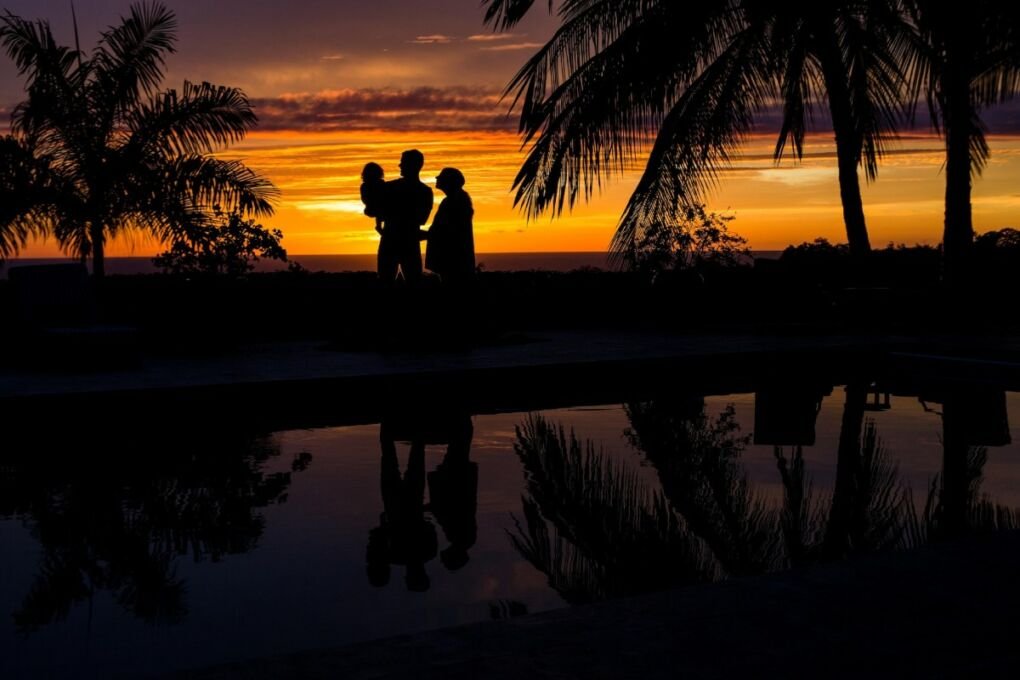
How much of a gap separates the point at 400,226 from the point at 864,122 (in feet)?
25.8

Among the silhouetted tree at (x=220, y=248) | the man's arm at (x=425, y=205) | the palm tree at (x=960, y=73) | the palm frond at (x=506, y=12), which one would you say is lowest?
the silhouetted tree at (x=220, y=248)

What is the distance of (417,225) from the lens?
634 inches

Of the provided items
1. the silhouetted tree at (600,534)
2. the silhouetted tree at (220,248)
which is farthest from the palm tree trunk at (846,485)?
the silhouetted tree at (220,248)

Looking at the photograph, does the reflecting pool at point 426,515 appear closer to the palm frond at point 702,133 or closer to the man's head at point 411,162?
the palm frond at point 702,133

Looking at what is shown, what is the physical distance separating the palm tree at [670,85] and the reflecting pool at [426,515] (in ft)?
15.9

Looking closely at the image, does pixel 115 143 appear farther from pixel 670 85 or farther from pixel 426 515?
pixel 426 515

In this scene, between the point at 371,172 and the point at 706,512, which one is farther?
the point at 371,172

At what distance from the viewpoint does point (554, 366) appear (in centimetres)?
1252

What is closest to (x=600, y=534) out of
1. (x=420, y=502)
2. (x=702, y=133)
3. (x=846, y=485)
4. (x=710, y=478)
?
(x=420, y=502)

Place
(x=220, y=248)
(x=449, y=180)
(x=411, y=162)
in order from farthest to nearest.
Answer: (x=220, y=248) < (x=449, y=180) < (x=411, y=162)

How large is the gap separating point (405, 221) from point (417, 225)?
180 mm

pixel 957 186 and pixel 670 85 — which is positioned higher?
pixel 670 85

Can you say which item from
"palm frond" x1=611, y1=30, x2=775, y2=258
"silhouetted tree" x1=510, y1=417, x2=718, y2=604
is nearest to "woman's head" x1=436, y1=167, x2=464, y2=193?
"palm frond" x1=611, y1=30, x2=775, y2=258

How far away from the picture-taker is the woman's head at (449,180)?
52.6ft
